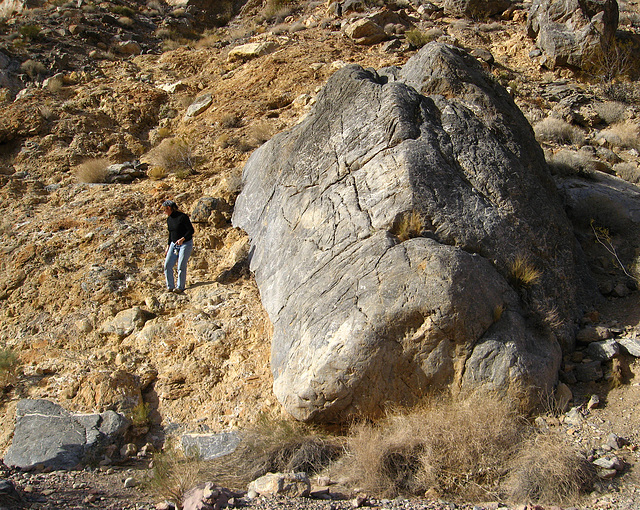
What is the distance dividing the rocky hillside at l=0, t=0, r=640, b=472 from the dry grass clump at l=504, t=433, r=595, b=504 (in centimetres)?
222

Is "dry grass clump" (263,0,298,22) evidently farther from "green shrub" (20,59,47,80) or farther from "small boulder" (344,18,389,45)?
"green shrub" (20,59,47,80)

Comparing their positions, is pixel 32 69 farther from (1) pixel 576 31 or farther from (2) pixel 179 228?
(1) pixel 576 31

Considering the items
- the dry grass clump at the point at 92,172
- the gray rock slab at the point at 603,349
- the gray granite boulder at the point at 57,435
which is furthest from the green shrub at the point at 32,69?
the gray rock slab at the point at 603,349

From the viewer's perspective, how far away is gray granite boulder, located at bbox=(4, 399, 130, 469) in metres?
4.61

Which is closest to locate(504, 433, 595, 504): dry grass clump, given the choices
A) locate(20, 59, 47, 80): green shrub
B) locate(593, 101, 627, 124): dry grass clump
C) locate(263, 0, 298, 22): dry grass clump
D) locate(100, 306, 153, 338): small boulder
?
locate(100, 306, 153, 338): small boulder

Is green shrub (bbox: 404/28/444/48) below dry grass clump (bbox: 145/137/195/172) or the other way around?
the other way around

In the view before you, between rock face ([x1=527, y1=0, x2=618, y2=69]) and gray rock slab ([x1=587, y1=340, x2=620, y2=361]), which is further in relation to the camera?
rock face ([x1=527, y1=0, x2=618, y2=69])

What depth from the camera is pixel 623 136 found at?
9641 millimetres

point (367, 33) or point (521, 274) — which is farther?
point (367, 33)

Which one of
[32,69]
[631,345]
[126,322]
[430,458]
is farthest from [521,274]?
[32,69]

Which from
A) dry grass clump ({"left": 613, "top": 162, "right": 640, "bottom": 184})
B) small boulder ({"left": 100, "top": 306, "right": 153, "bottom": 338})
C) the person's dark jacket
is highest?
dry grass clump ({"left": 613, "top": 162, "right": 640, "bottom": 184})

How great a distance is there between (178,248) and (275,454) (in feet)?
11.4

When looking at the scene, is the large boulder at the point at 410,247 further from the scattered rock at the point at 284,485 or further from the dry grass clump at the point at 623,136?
the dry grass clump at the point at 623,136

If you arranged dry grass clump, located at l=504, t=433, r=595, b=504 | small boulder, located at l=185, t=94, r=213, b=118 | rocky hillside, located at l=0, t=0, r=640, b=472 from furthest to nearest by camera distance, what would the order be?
small boulder, located at l=185, t=94, r=213, b=118, rocky hillside, located at l=0, t=0, r=640, b=472, dry grass clump, located at l=504, t=433, r=595, b=504
